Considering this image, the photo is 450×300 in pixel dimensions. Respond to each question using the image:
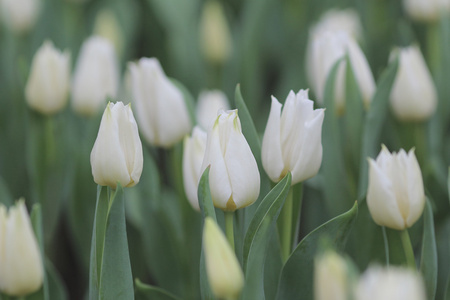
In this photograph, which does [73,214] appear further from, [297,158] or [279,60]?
[279,60]

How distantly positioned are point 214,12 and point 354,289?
31.5 inches

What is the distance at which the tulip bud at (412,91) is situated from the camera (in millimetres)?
797

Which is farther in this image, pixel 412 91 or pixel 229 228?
pixel 412 91

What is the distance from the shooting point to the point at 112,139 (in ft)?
1.82

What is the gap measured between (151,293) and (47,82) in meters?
0.33

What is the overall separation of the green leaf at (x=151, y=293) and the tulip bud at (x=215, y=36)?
565 mm

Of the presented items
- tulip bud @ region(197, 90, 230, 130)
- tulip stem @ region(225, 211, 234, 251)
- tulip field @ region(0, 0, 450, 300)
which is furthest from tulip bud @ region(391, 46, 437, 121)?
tulip stem @ region(225, 211, 234, 251)

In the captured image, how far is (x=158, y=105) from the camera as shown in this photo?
2.54 ft

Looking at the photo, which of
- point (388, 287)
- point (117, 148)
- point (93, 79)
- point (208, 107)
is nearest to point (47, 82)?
point (93, 79)

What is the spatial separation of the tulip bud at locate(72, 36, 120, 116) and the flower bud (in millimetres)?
383

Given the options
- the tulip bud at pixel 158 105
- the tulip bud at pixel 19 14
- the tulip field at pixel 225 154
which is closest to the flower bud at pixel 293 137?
the tulip field at pixel 225 154

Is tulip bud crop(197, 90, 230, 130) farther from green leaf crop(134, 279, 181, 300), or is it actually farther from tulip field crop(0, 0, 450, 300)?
green leaf crop(134, 279, 181, 300)

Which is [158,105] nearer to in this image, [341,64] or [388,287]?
[341,64]

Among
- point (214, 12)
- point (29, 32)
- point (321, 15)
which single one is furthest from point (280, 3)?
point (29, 32)
